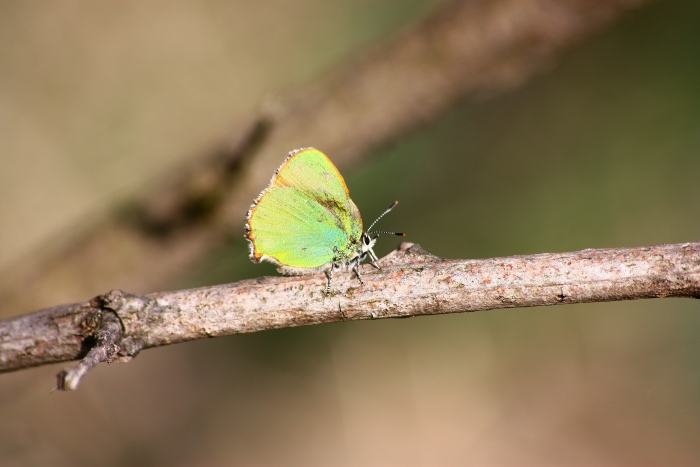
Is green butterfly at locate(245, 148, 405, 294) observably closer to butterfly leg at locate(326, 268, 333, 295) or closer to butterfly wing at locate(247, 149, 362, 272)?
butterfly wing at locate(247, 149, 362, 272)

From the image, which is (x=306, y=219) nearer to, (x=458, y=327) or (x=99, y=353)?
(x=99, y=353)

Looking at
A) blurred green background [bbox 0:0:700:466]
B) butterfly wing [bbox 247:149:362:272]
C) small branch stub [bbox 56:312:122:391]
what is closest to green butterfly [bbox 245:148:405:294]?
butterfly wing [bbox 247:149:362:272]

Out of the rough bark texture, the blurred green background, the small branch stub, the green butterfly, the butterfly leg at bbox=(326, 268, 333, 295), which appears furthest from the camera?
the blurred green background

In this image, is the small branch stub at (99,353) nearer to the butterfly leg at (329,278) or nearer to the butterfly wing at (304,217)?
the butterfly leg at (329,278)

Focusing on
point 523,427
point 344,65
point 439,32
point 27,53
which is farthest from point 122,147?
point 523,427

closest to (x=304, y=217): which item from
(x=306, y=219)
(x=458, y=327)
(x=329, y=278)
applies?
(x=306, y=219)

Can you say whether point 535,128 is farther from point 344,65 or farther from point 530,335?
point 344,65
